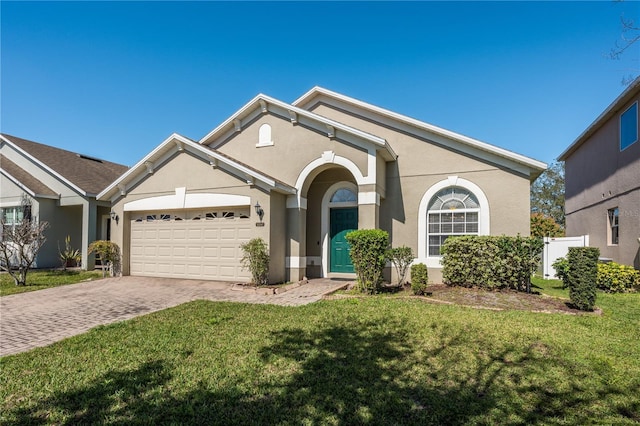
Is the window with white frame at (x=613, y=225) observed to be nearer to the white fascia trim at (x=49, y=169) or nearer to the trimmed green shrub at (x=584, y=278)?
the trimmed green shrub at (x=584, y=278)

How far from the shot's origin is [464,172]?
1101 centimetres

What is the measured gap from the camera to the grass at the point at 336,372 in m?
3.20

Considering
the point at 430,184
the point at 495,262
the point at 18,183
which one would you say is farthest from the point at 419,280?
the point at 18,183

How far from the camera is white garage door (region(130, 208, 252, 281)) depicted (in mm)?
11031

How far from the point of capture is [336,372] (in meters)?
4.02

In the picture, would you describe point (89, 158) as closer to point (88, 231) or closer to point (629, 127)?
point (88, 231)

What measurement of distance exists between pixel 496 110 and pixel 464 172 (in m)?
6.11

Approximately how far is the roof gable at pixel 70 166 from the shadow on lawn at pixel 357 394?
14.5 meters

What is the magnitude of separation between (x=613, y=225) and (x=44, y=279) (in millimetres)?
22535

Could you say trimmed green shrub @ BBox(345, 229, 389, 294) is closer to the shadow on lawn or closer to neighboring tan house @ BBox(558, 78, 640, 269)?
the shadow on lawn

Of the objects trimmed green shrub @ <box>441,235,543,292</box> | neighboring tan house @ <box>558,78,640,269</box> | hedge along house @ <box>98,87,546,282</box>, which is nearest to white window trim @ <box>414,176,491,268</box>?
hedge along house @ <box>98,87,546,282</box>

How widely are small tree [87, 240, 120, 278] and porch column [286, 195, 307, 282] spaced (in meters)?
6.76

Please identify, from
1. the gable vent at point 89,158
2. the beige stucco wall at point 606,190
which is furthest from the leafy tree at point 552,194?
the gable vent at point 89,158

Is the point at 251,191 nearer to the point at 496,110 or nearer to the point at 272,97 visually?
the point at 272,97
